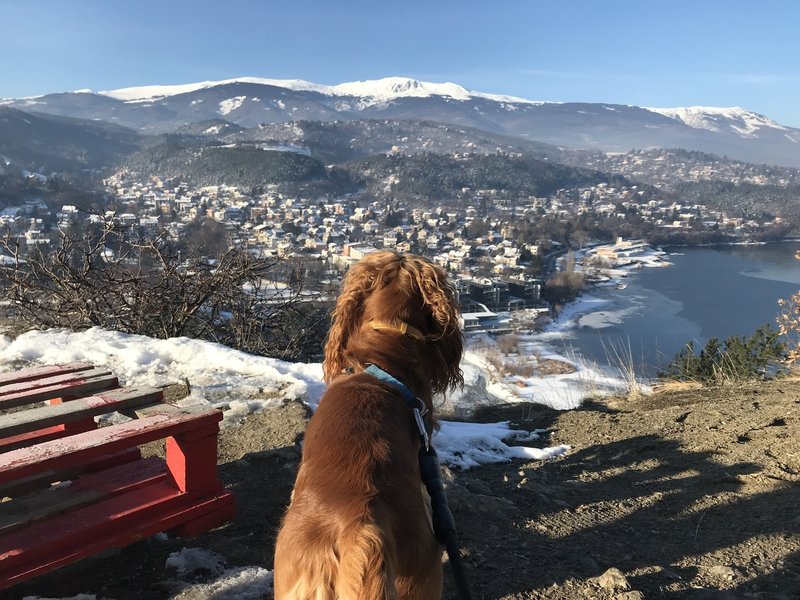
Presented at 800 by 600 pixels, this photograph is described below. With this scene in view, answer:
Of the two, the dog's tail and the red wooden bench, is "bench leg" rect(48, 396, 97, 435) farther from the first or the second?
the dog's tail

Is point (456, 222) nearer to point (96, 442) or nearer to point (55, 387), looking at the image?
point (55, 387)

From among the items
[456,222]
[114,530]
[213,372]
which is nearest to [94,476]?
[114,530]

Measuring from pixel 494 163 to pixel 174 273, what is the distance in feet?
348

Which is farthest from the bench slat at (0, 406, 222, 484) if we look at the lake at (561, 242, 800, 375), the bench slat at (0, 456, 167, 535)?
the lake at (561, 242, 800, 375)

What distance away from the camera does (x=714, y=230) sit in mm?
64750

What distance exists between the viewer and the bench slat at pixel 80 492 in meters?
2.23

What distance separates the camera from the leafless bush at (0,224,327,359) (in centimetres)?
728

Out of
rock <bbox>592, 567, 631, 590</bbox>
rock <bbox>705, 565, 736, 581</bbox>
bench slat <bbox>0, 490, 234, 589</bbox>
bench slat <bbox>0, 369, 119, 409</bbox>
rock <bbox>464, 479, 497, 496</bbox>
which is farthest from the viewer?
rock <bbox>464, 479, 497, 496</bbox>

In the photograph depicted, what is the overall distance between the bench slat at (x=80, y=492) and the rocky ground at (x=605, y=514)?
266mm

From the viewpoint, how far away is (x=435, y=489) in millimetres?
1758

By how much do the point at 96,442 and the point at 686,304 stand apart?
37.0m

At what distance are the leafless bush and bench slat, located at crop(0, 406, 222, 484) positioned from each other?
202 inches

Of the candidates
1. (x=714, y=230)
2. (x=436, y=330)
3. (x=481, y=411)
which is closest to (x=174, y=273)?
(x=481, y=411)

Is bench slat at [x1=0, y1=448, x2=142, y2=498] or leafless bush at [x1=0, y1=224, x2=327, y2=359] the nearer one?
bench slat at [x1=0, y1=448, x2=142, y2=498]
